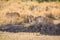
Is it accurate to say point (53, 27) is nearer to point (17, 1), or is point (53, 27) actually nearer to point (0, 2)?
point (17, 1)

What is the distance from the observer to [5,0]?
3.45 metres

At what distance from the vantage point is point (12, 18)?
3365 mm

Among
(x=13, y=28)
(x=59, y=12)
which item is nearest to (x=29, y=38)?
(x=13, y=28)

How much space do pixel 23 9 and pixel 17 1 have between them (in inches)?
6.9

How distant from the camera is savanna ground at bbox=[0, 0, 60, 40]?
10.6 feet

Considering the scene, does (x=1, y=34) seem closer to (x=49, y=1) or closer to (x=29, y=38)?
(x=29, y=38)

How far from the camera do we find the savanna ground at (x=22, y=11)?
3.22m

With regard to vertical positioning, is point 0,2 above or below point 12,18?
above

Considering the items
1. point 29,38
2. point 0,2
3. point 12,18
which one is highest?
point 0,2

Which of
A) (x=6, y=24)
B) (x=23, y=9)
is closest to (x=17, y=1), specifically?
(x=23, y=9)

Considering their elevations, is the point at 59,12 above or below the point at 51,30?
above

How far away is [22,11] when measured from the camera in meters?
3.39

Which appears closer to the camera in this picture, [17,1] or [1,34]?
[1,34]

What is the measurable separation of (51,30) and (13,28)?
597 mm
